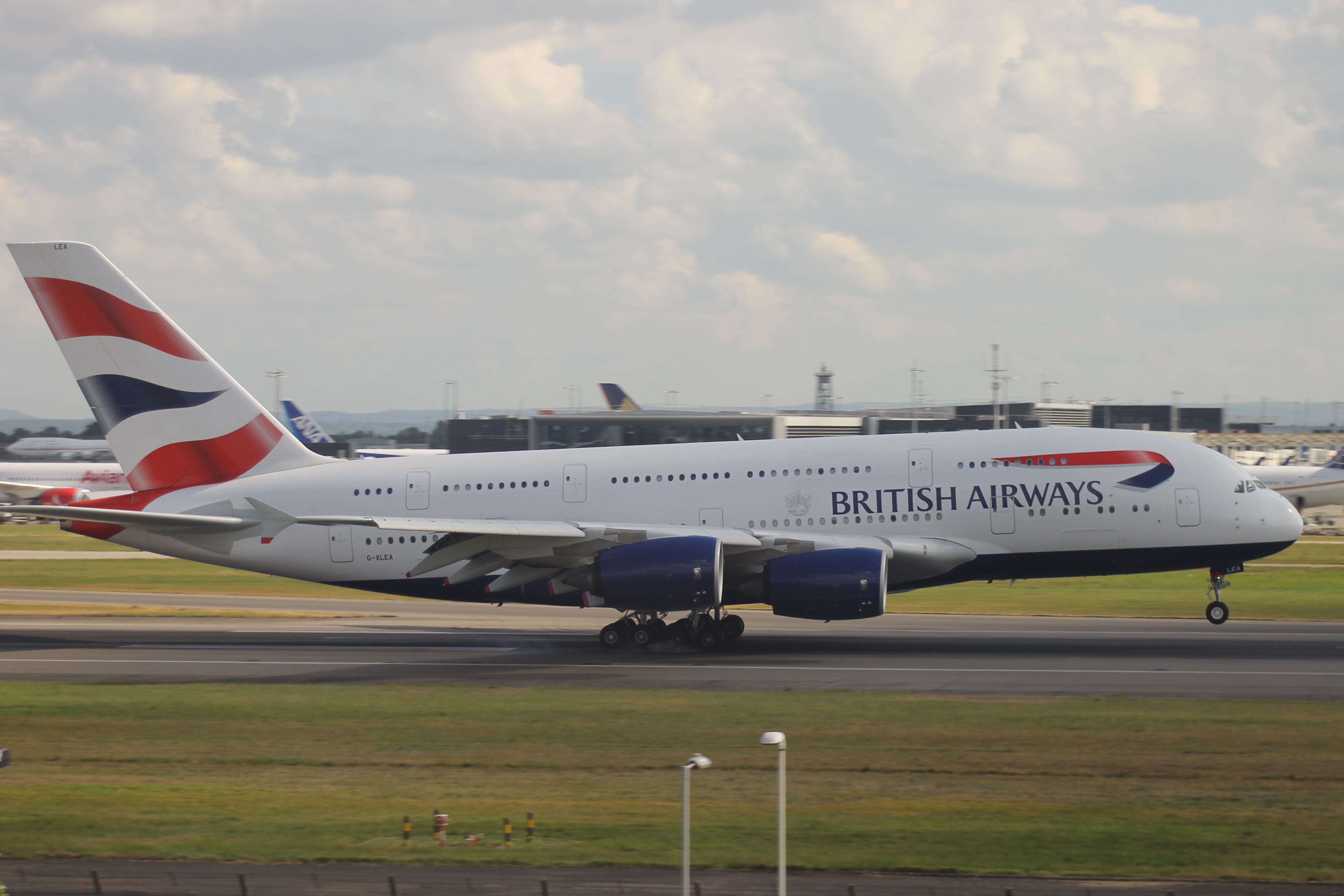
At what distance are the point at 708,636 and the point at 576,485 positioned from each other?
16.9 feet

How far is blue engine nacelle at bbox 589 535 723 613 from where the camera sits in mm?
28422

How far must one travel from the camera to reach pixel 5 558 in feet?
200

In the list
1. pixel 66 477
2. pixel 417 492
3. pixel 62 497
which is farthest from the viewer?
pixel 66 477

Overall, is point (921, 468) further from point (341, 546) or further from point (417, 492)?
point (341, 546)

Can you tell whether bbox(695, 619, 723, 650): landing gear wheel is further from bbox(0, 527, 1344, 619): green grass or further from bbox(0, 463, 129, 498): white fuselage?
bbox(0, 463, 129, 498): white fuselage

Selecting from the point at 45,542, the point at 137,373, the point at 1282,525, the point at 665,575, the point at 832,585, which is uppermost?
the point at 137,373

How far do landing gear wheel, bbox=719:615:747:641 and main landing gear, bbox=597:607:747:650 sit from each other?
0.18 metres

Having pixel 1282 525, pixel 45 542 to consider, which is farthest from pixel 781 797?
pixel 45 542

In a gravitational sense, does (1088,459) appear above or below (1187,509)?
above

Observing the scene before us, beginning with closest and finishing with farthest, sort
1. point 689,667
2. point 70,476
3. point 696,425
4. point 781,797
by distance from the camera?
point 781,797
point 689,667
point 696,425
point 70,476

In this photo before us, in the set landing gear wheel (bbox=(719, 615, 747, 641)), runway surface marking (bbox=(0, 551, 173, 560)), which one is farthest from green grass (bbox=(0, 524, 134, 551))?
landing gear wheel (bbox=(719, 615, 747, 641))

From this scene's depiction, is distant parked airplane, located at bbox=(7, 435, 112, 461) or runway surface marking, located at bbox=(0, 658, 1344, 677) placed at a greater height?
distant parked airplane, located at bbox=(7, 435, 112, 461)

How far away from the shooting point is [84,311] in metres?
32.4

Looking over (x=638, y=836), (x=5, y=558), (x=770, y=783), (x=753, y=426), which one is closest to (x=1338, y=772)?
(x=770, y=783)
